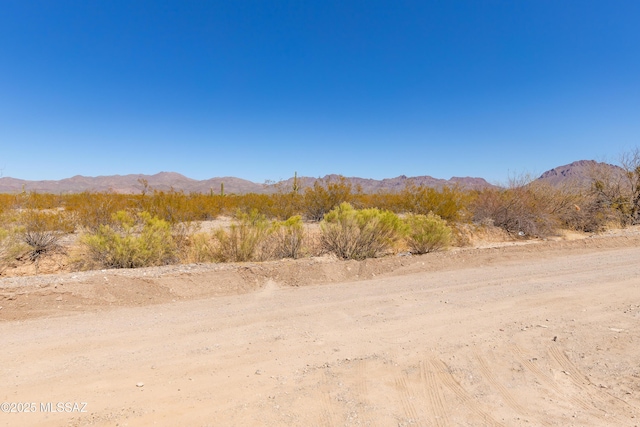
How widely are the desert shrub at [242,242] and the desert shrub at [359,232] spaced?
2095 mm

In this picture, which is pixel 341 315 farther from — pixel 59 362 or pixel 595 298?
pixel 595 298

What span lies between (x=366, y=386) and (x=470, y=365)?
4.58 feet

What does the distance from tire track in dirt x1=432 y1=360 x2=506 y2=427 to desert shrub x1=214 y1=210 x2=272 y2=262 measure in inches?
269

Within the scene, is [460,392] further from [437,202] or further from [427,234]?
[437,202]

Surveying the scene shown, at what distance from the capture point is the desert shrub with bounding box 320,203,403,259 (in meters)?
11.1

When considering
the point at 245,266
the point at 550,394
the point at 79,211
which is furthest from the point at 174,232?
the point at 550,394

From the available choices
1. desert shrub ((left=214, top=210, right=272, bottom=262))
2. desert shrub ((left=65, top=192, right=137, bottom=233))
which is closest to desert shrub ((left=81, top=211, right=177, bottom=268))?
desert shrub ((left=214, top=210, right=272, bottom=262))

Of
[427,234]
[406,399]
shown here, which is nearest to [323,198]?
[427,234]

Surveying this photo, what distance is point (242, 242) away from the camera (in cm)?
1018

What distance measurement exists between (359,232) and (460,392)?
296 inches

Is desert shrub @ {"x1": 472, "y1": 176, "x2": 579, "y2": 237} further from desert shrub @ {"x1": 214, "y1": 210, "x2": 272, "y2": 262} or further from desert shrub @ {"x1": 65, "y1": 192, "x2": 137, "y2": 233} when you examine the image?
desert shrub @ {"x1": 65, "y1": 192, "x2": 137, "y2": 233}

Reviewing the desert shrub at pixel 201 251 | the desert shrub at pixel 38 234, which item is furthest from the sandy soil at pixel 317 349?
the desert shrub at pixel 38 234

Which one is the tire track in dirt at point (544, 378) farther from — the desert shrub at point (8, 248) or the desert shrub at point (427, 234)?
the desert shrub at point (8, 248)

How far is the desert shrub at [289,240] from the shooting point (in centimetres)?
1083
